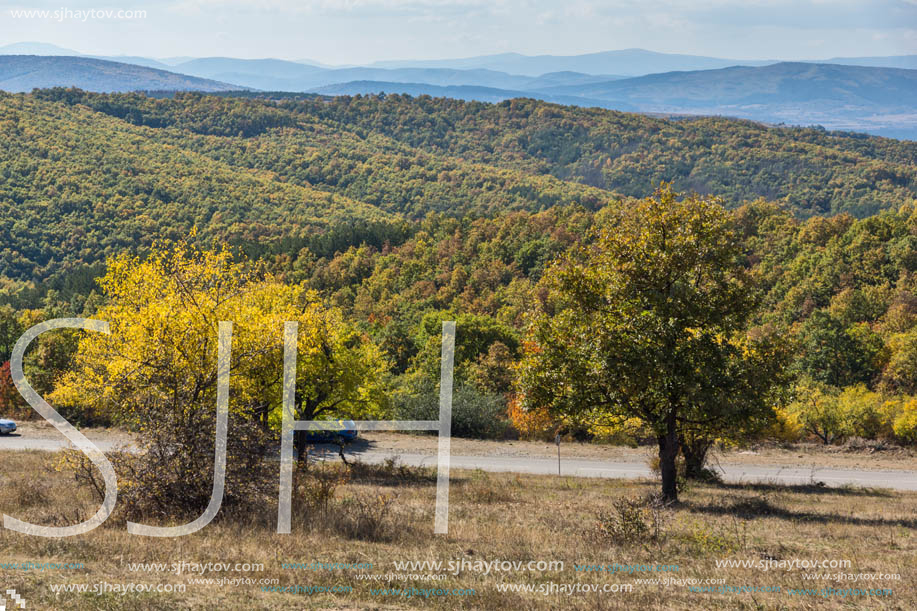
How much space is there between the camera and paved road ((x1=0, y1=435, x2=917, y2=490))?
24.7 m

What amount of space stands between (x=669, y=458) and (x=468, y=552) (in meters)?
7.57

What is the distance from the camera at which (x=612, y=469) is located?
27.0 meters

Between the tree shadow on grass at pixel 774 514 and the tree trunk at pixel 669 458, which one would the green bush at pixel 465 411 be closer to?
the tree trunk at pixel 669 458

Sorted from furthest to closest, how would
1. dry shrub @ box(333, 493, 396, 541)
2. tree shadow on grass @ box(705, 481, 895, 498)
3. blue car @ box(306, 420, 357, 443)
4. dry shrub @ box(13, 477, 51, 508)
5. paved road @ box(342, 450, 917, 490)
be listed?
blue car @ box(306, 420, 357, 443), paved road @ box(342, 450, 917, 490), tree shadow on grass @ box(705, 481, 895, 498), dry shrub @ box(13, 477, 51, 508), dry shrub @ box(333, 493, 396, 541)

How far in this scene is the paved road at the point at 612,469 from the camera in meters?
24.7

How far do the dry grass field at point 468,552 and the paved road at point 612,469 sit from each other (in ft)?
25.5

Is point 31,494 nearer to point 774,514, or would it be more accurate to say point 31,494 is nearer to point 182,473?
point 182,473

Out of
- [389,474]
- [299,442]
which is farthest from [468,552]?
[299,442]

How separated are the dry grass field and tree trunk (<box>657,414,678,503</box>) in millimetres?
488

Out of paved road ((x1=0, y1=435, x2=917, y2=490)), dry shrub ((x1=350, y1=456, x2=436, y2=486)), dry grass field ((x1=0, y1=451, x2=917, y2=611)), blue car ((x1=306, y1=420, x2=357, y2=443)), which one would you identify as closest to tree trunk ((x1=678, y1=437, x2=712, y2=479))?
paved road ((x1=0, y1=435, x2=917, y2=490))

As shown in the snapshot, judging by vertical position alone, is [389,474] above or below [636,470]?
above

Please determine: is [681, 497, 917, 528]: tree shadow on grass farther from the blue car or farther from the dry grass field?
the blue car

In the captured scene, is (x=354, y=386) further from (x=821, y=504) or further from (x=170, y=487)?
(x=821, y=504)

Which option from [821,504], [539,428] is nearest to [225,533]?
[821,504]
